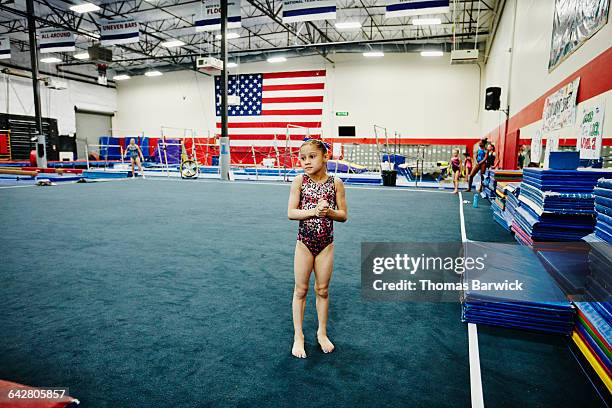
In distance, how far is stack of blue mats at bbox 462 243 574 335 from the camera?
2203 mm

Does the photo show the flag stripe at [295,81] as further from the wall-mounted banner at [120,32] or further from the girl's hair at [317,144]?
the girl's hair at [317,144]

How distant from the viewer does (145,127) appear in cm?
2683

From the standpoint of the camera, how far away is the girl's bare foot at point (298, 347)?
1973 mm

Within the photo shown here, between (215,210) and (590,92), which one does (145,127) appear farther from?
(590,92)

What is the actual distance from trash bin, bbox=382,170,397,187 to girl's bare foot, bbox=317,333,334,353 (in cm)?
1158

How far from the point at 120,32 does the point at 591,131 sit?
14.5 m

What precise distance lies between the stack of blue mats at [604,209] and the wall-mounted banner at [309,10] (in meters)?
8.82

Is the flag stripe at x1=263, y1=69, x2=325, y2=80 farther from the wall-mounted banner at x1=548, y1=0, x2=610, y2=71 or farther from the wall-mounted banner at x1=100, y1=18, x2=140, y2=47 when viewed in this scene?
the wall-mounted banner at x1=548, y1=0, x2=610, y2=71

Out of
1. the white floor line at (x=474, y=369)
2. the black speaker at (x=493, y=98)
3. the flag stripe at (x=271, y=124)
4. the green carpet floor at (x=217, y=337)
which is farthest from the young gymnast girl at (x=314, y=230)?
the flag stripe at (x=271, y=124)

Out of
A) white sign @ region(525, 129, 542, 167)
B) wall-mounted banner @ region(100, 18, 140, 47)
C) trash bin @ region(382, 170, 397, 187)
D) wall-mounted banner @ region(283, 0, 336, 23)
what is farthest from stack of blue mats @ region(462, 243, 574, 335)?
wall-mounted banner @ region(100, 18, 140, 47)

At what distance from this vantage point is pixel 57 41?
48.0 feet

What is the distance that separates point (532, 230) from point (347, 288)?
2.02 meters

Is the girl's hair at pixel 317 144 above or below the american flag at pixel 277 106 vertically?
below

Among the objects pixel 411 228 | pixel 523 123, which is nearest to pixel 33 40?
pixel 411 228
